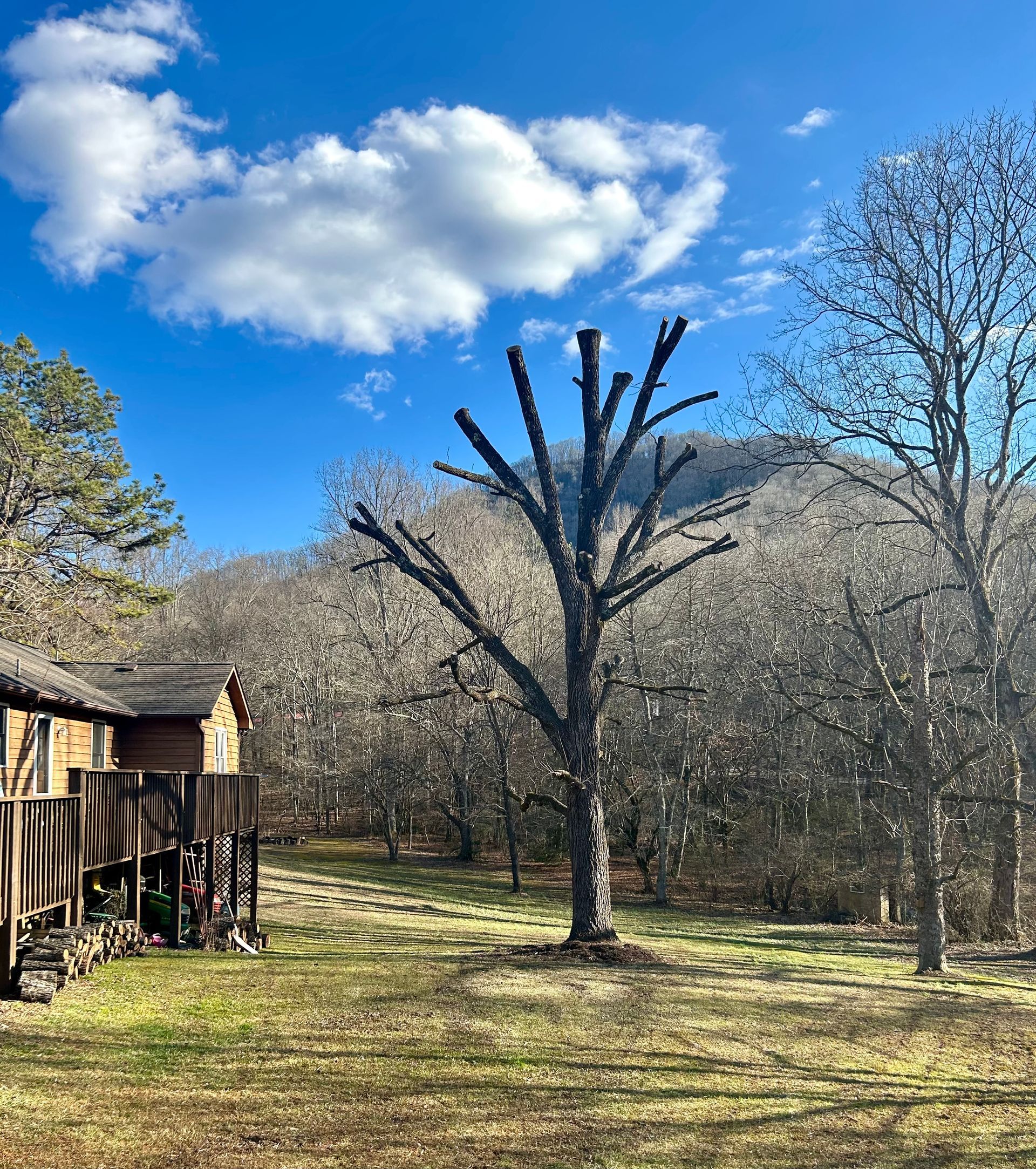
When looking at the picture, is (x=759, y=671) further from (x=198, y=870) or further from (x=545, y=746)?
(x=198, y=870)

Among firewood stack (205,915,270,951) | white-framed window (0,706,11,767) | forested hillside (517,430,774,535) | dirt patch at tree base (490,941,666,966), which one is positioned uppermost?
forested hillside (517,430,774,535)

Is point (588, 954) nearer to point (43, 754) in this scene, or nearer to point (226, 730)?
point (43, 754)

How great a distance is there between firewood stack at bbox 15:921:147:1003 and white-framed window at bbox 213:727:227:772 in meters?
9.36

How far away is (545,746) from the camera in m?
30.0

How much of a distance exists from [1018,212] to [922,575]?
834 centimetres

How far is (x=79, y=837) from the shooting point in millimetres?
8641

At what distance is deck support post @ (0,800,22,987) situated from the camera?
22.9 ft

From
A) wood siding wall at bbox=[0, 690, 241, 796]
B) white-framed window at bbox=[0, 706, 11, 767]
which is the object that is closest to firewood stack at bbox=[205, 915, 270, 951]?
wood siding wall at bbox=[0, 690, 241, 796]

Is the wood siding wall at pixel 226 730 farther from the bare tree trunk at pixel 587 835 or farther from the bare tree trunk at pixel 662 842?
the bare tree trunk at pixel 662 842

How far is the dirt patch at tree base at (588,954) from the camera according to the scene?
1030cm

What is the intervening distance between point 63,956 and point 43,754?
7103 millimetres

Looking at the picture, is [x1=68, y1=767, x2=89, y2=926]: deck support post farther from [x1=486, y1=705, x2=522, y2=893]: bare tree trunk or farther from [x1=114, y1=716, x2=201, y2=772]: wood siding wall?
[x1=486, y1=705, x2=522, y2=893]: bare tree trunk

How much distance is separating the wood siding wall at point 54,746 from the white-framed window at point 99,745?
0.08m

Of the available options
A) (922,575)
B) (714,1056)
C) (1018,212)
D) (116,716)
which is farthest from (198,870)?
(1018,212)
